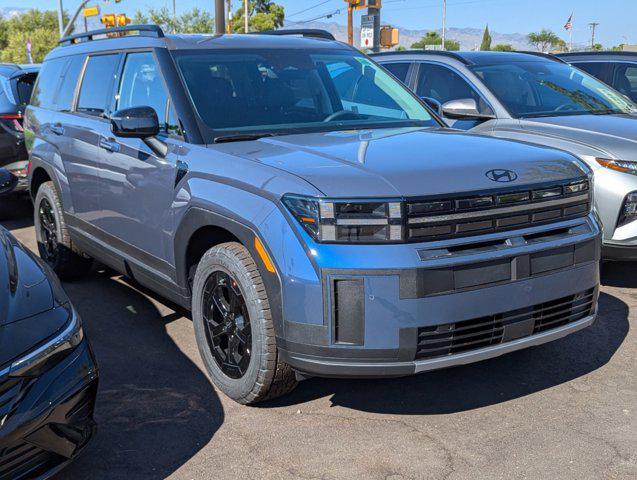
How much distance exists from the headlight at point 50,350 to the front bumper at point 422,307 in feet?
2.87

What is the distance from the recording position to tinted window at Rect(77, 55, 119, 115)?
5004 mm

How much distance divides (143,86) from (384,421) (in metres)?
2.58

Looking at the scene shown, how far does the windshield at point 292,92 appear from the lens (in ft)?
13.7

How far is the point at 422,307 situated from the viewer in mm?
2986

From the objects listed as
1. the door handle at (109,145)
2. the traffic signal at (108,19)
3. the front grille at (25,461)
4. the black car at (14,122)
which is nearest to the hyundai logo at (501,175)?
the front grille at (25,461)

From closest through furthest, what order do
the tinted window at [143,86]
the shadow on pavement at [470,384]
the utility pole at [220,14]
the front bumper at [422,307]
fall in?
the front bumper at [422,307] → the shadow on pavement at [470,384] → the tinted window at [143,86] → the utility pole at [220,14]

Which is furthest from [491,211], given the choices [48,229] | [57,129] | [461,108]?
[48,229]

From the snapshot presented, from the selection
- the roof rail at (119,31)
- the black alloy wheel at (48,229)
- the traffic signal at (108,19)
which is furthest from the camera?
the traffic signal at (108,19)

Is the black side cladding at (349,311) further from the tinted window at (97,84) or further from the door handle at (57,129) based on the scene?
the door handle at (57,129)

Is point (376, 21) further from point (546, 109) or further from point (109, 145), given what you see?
point (109, 145)

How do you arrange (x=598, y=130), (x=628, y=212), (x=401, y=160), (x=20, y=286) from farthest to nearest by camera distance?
(x=598, y=130) → (x=628, y=212) → (x=401, y=160) → (x=20, y=286)

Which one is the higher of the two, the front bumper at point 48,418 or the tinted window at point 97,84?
the tinted window at point 97,84

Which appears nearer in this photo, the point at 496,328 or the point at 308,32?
the point at 496,328

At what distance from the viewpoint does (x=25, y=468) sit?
8.33ft
